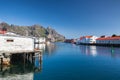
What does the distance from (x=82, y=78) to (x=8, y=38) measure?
14913mm

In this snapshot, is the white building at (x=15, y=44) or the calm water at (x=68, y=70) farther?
the white building at (x=15, y=44)

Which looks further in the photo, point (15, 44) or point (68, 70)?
point (68, 70)

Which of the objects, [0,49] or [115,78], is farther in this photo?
[0,49]

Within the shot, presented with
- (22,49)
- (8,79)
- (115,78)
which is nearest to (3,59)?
(22,49)

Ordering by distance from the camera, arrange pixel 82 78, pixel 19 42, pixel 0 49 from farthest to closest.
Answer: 1. pixel 19 42
2. pixel 0 49
3. pixel 82 78

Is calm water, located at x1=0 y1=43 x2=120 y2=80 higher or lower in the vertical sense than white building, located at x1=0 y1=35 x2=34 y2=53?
lower

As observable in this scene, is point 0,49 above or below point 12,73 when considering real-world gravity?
above

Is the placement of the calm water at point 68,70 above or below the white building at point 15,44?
below

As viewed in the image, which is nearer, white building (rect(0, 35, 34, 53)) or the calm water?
the calm water

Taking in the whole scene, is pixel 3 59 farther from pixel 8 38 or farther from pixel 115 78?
pixel 115 78

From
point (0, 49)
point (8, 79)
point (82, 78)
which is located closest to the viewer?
point (8, 79)

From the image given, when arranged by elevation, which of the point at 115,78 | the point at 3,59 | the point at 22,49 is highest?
the point at 22,49

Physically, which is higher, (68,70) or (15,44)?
(15,44)

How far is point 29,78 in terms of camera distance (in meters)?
21.7
